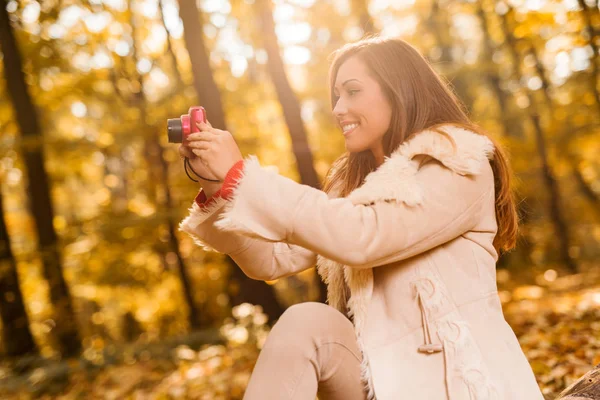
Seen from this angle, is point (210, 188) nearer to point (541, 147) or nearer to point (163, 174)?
point (163, 174)

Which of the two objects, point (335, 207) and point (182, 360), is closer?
point (335, 207)

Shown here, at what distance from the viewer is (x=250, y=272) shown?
71.9 inches

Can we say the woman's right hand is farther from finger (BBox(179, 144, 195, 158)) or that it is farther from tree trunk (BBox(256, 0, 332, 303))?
tree trunk (BBox(256, 0, 332, 303))

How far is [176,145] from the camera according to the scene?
7.77m

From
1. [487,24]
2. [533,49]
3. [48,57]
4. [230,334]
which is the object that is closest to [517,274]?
[533,49]

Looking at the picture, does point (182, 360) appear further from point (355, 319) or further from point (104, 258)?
point (355, 319)

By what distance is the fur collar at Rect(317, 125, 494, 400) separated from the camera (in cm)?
142

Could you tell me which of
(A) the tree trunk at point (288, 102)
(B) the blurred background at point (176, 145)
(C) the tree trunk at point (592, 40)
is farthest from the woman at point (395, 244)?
(C) the tree trunk at point (592, 40)

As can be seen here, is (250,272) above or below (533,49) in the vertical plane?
below

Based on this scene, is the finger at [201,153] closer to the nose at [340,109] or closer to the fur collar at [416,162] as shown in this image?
the fur collar at [416,162]

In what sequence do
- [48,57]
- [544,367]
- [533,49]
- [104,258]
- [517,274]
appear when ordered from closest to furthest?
[544,367] → [104,258] → [48,57] → [533,49] → [517,274]

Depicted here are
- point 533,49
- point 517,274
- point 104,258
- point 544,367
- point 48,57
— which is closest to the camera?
point 544,367

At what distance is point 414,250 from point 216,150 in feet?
1.94

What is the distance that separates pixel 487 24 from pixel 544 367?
→ 8.39m
